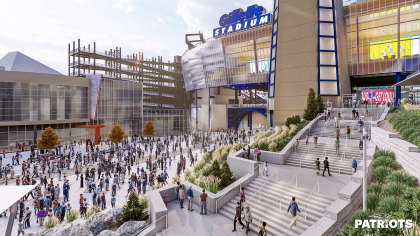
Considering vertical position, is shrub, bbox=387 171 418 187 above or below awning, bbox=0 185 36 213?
below

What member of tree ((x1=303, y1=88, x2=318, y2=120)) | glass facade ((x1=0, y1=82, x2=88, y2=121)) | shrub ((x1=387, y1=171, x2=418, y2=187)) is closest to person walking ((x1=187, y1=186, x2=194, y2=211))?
shrub ((x1=387, y1=171, x2=418, y2=187))

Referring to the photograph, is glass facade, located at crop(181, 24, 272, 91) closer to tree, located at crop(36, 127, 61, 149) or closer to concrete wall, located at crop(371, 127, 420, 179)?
concrete wall, located at crop(371, 127, 420, 179)

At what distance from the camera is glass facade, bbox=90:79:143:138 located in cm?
4738

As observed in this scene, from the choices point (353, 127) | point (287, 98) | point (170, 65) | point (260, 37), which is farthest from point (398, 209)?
point (170, 65)

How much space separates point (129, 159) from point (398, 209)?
78.8 ft

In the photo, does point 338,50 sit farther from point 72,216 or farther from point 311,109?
point 72,216

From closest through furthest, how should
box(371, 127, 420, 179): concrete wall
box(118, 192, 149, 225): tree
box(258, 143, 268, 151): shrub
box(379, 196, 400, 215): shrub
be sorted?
box(379, 196, 400, 215): shrub < box(371, 127, 420, 179): concrete wall < box(118, 192, 149, 225): tree < box(258, 143, 268, 151): shrub

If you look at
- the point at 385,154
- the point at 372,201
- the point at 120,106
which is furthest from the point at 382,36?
the point at 120,106

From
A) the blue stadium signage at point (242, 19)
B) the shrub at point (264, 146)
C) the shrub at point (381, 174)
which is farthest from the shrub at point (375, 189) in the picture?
the blue stadium signage at point (242, 19)

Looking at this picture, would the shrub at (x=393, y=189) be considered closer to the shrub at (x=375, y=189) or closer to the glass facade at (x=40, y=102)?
the shrub at (x=375, y=189)

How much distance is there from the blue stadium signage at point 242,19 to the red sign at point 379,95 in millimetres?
24660

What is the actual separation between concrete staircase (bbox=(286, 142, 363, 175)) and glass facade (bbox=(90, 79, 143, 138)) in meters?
41.7

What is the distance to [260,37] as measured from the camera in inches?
2005

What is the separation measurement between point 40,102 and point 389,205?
49.1 meters
